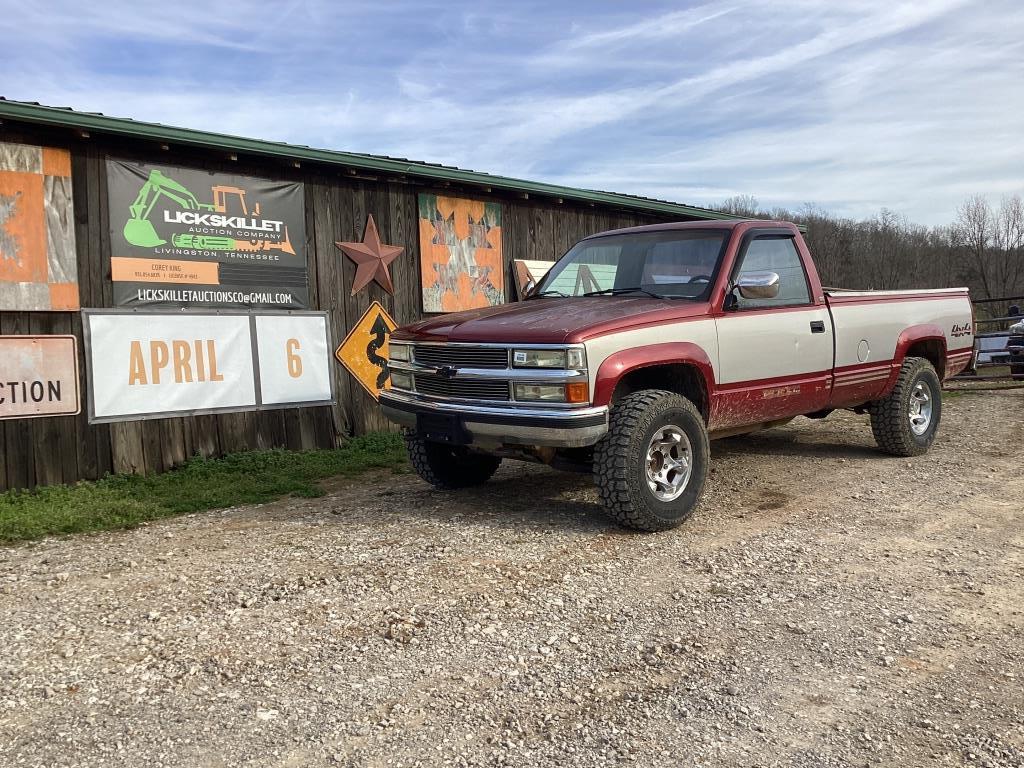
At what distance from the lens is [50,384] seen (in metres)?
6.88

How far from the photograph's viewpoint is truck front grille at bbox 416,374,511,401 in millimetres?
5020

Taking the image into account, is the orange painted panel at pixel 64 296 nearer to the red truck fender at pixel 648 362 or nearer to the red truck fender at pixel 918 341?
the red truck fender at pixel 648 362

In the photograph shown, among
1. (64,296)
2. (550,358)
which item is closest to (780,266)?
(550,358)

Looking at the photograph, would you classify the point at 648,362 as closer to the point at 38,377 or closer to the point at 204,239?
the point at 204,239

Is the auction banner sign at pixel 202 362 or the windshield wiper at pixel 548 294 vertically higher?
the windshield wiper at pixel 548 294

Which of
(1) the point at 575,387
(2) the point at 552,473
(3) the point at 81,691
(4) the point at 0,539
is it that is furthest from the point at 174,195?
(3) the point at 81,691

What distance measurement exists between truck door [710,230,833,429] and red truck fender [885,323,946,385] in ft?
3.91

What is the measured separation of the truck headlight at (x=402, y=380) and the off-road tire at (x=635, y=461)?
5.23 ft

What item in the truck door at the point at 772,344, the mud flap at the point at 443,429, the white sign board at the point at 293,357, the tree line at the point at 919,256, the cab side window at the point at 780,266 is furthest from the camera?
the tree line at the point at 919,256

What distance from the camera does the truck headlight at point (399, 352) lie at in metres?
5.81

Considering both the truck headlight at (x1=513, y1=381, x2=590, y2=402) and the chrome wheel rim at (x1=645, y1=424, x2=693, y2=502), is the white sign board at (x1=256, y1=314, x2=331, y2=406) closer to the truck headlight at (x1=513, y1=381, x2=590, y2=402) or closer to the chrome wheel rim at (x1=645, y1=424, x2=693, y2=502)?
the truck headlight at (x1=513, y1=381, x2=590, y2=402)

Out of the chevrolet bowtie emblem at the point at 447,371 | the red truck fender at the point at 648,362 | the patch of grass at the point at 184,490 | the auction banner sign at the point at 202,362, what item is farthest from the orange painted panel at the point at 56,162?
the red truck fender at the point at 648,362

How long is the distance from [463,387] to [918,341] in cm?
489

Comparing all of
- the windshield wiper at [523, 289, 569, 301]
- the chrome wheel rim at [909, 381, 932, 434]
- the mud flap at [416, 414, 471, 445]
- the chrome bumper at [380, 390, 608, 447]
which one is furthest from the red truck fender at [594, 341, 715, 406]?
the chrome wheel rim at [909, 381, 932, 434]
